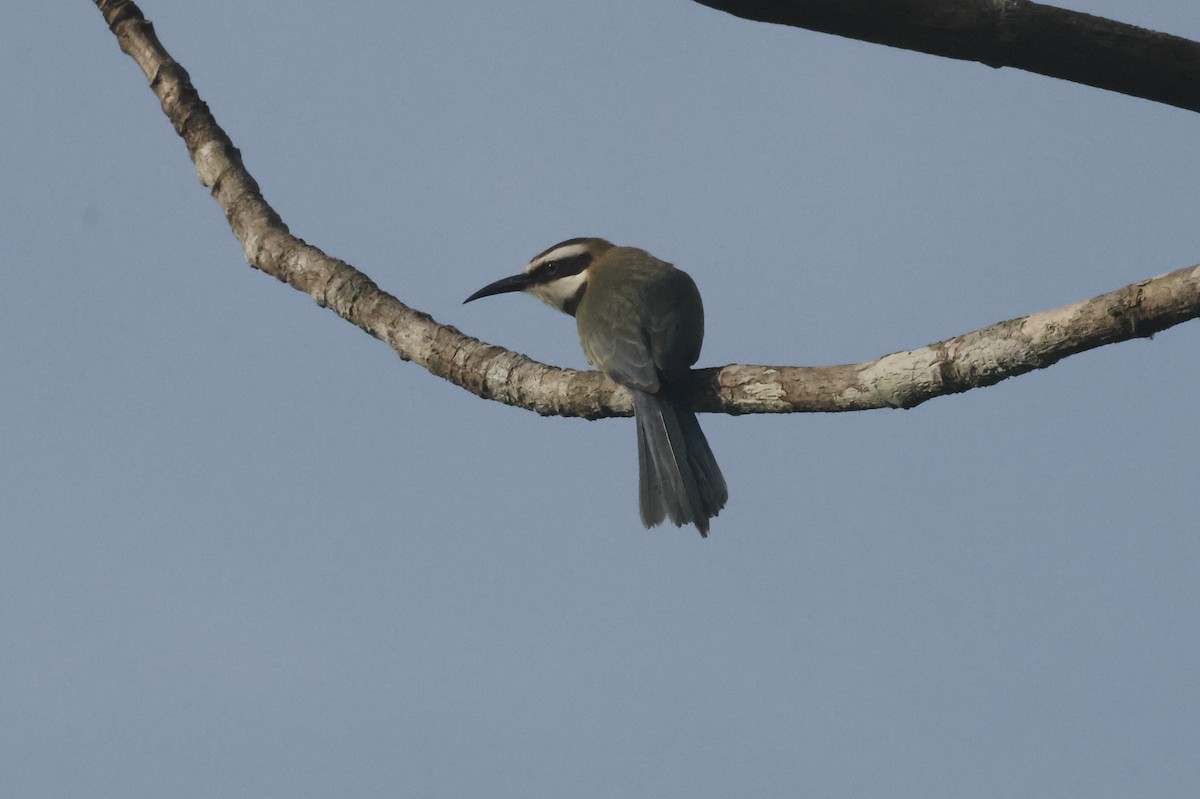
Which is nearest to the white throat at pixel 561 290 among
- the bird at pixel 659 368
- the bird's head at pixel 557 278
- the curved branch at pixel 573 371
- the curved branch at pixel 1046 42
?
the bird's head at pixel 557 278

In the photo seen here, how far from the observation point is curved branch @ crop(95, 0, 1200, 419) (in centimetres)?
369

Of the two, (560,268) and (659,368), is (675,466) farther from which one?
(560,268)

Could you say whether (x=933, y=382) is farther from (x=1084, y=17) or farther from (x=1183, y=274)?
(x=1084, y=17)

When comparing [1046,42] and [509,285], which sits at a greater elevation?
[509,285]

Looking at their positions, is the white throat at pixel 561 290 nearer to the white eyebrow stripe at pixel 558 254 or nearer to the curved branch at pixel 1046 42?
the white eyebrow stripe at pixel 558 254

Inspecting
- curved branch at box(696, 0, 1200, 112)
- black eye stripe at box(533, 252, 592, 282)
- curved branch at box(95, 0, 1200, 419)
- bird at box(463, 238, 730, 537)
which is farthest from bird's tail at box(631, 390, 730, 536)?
curved branch at box(696, 0, 1200, 112)

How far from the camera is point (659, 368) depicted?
18.8ft

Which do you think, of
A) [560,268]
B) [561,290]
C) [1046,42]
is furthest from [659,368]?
[1046,42]

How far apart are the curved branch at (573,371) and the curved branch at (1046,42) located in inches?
20.3

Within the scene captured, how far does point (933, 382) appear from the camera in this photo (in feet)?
13.5

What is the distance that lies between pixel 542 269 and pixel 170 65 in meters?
2.60

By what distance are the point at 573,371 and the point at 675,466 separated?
65 centimetres

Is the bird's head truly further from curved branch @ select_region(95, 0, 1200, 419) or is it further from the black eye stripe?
curved branch @ select_region(95, 0, 1200, 419)

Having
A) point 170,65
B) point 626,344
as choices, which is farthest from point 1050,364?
point 170,65
